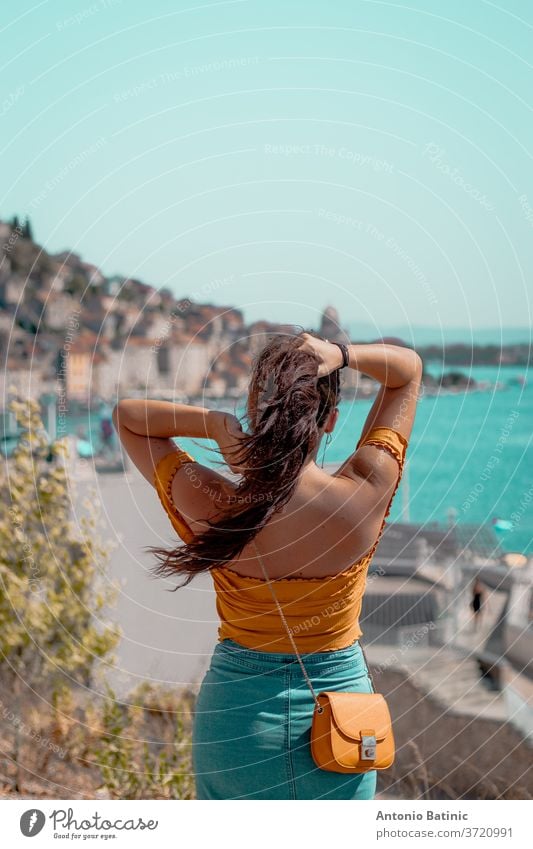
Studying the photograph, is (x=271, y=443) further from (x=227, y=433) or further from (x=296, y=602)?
(x=296, y=602)

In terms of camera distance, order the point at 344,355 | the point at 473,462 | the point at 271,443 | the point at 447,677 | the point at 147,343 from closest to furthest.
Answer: the point at 271,443, the point at 344,355, the point at 147,343, the point at 447,677, the point at 473,462

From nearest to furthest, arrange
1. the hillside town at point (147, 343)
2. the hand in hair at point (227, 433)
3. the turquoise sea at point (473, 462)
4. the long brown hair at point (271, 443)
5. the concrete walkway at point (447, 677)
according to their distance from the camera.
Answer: the long brown hair at point (271, 443)
the hand in hair at point (227, 433)
the hillside town at point (147, 343)
the concrete walkway at point (447, 677)
the turquoise sea at point (473, 462)

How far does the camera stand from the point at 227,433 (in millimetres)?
2006

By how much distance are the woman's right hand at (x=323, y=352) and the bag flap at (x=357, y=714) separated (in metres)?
0.62

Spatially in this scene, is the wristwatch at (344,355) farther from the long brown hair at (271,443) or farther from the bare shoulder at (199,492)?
the bare shoulder at (199,492)

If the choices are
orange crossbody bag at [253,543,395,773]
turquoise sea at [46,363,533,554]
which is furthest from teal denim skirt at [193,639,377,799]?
turquoise sea at [46,363,533,554]

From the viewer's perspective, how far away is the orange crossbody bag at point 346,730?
192cm

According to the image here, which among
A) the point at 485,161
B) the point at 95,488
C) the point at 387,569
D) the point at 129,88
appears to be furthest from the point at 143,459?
the point at 387,569

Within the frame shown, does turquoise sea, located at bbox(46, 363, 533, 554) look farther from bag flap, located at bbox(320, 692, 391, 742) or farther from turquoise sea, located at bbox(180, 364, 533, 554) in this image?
bag flap, located at bbox(320, 692, 391, 742)

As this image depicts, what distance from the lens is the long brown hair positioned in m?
1.88

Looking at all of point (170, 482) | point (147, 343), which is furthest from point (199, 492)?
point (147, 343)

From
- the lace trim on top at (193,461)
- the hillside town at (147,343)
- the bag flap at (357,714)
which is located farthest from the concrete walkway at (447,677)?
the lace trim on top at (193,461)

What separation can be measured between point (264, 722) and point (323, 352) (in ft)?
2.35

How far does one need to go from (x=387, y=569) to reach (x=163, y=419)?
16.8 feet
